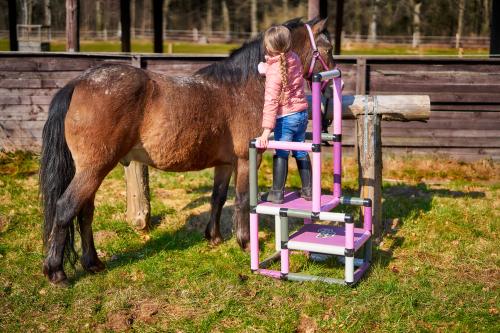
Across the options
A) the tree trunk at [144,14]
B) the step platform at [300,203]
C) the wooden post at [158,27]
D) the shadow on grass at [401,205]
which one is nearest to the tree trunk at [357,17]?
the tree trunk at [144,14]

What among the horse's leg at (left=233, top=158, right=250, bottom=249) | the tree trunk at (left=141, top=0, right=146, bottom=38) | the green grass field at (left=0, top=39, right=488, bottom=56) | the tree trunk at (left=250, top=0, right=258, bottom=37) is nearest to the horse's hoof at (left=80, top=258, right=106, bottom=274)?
the horse's leg at (left=233, top=158, right=250, bottom=249)

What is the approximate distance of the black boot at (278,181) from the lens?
17.2ft

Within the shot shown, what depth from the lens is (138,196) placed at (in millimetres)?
6547

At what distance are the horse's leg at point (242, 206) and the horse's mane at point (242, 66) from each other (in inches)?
31.6

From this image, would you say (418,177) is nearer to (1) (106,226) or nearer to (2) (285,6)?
(1) (106,226)

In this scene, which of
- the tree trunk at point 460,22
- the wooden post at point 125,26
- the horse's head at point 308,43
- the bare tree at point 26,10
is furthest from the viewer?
the bare tree at point 26,10

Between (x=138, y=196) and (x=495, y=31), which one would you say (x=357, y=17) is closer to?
(x=495, y=31)

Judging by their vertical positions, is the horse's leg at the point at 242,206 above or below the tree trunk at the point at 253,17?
below

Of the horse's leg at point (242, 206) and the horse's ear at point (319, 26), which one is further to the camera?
the horse's leg at point (242, 206)

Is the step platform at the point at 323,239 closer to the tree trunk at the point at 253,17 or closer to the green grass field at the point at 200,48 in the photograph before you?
the green grass field at the point at 200,48

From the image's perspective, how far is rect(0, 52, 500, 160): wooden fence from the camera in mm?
9297

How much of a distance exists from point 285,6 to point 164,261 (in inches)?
1589

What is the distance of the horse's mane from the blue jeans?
60 cm

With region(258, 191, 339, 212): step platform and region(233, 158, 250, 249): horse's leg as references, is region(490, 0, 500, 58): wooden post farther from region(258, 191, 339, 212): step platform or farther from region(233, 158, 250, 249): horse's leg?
region(233, 158, 250, 249): horse's leg
